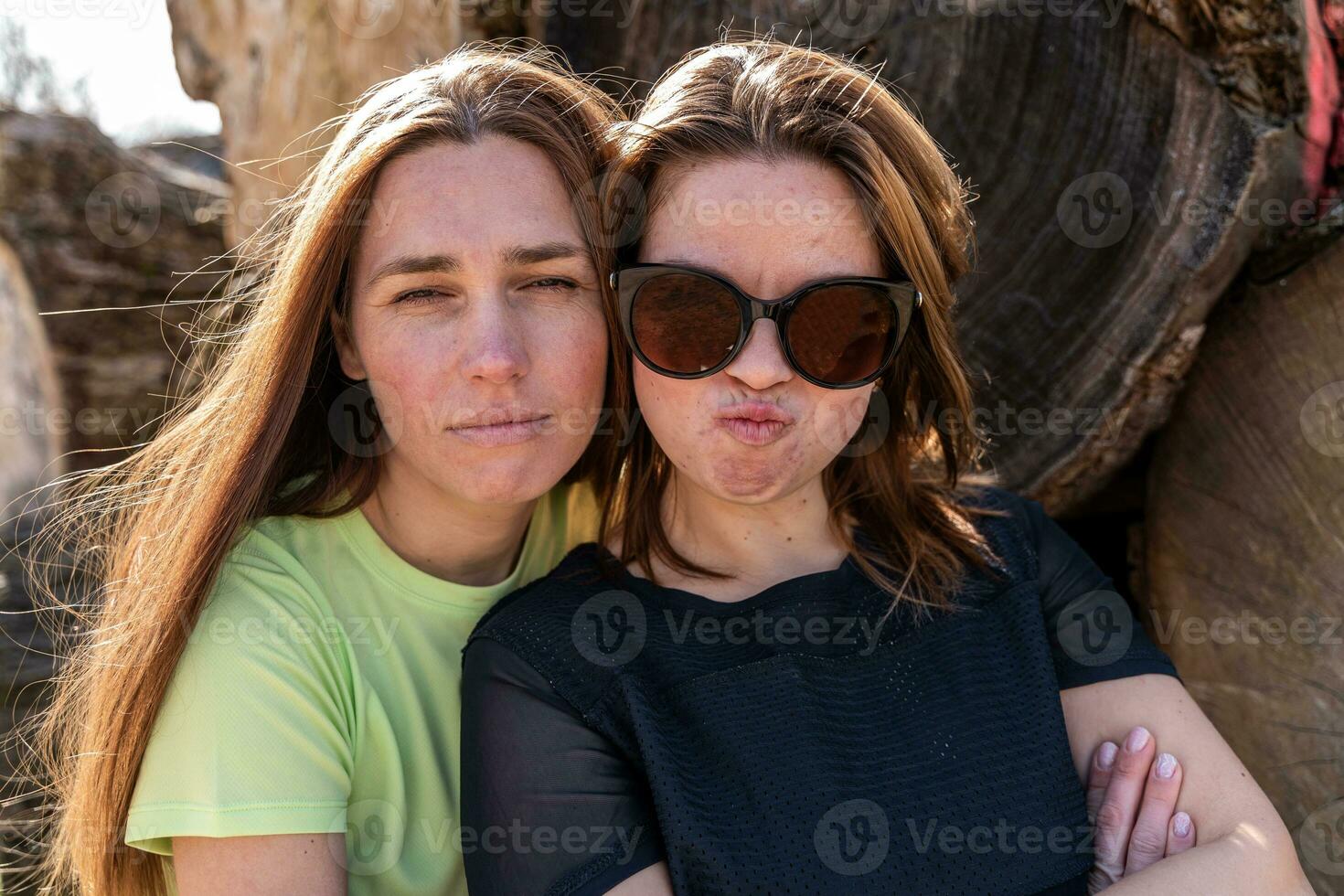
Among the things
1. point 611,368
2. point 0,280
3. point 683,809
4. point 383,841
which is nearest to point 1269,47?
point 611,368

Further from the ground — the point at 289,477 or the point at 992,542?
the point at 289,477

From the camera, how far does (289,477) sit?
2143 millimetres

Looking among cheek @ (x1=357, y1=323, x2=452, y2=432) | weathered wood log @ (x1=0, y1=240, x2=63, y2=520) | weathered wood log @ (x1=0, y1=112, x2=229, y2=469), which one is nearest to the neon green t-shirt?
cheek @ (x1=357, y1=323, x2=452, y2=432)

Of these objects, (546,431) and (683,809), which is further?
(546,431)

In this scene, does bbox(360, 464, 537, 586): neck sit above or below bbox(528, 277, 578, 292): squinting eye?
below

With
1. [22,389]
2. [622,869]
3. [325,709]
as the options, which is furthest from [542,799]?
[22,389]

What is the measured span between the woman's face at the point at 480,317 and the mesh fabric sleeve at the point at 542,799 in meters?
0.35

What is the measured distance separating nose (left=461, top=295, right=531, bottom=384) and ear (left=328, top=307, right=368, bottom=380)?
0.93 ft

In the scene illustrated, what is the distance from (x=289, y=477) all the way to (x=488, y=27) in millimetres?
1175

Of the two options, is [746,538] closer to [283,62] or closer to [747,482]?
[747,482]

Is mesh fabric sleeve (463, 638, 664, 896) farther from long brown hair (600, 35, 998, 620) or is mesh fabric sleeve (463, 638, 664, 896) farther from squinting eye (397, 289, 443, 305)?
squinting eye (397, 289, 443, 305)

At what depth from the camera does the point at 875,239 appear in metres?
1.87

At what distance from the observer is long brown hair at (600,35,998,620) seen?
1.84m

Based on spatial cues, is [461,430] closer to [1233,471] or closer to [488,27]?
[488,27]
